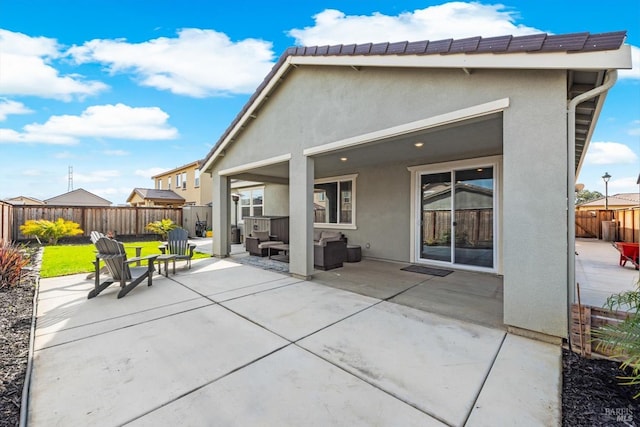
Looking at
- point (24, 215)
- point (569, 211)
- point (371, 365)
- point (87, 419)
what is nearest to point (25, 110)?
point (24, 215)

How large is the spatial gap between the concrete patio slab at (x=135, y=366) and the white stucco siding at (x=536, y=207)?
9.71 ft

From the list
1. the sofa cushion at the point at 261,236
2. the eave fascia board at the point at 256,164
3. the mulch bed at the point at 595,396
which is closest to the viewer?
the mulch bed at the point at 595,396

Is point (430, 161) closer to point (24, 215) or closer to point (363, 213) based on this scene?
point (363, 213)

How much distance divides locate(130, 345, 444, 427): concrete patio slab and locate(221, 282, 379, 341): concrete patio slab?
80 cm

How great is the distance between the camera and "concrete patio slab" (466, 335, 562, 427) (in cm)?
198

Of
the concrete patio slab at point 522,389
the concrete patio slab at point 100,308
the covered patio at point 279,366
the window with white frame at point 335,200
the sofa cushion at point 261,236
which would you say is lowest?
the concrete patio slab at point 522,389

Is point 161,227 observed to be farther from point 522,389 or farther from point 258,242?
point 522,389

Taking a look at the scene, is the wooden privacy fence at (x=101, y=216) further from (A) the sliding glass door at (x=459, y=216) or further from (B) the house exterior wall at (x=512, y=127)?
(A) the sliding glass door at (x=459, y=216)

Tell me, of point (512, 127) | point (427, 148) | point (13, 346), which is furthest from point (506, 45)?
point (13, 346)

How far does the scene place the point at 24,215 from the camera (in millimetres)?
11836

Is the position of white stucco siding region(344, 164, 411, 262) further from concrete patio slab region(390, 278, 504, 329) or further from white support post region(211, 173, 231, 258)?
white support post region(211, 173, 231, 258)

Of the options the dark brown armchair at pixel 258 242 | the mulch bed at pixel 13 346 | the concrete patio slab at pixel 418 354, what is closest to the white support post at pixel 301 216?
the concrete patio slab at pixel 418 354

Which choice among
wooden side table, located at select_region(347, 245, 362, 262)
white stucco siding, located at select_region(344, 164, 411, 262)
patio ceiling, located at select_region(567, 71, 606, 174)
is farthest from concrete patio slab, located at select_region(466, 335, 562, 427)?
wooden side table, located at select_region(347, 245, 362, 262)

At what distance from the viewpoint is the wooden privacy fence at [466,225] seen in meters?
6.77
